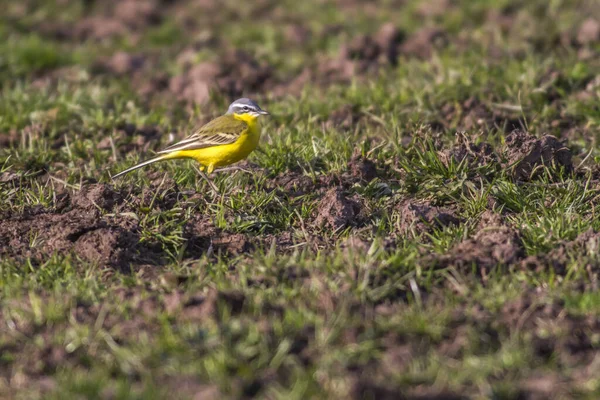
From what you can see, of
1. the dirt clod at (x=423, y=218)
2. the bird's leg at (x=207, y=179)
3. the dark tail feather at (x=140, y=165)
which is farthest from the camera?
the dark tail feather at (x=140, y=165)

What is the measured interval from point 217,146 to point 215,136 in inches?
6.6

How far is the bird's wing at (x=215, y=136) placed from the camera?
7.44 metres

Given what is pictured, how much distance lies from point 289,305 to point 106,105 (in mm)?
5029

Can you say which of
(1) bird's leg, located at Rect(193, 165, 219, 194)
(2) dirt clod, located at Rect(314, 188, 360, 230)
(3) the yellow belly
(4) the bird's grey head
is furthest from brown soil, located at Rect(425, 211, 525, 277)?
(4) the bird's grey head

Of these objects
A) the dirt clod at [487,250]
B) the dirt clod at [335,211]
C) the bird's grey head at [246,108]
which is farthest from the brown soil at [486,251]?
the bird's grey head at [246,108]

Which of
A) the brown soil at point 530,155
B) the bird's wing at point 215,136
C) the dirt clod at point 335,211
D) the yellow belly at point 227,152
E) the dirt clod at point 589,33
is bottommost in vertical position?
the dirt clod at point 589,33

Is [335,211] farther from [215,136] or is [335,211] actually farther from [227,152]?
[215,136]

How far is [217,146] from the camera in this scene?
24.3ft

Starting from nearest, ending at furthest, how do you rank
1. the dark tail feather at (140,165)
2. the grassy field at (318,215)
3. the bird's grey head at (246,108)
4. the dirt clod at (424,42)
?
the grassy field at (318,215), the dark tail feather at (140,165), the bird's grey head at (246,108), the dirt clod at (424,42)

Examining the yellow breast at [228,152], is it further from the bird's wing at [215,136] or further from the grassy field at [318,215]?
the grassy field at [318,215]

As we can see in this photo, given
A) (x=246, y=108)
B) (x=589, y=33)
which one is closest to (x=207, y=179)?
(x=246, y=108)

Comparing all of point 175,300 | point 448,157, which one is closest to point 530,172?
point 448,157

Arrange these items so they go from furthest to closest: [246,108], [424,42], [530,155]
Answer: [424,42] < [246,108] < [530,155]

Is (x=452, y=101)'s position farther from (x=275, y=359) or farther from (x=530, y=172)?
(x=275, y=359)
